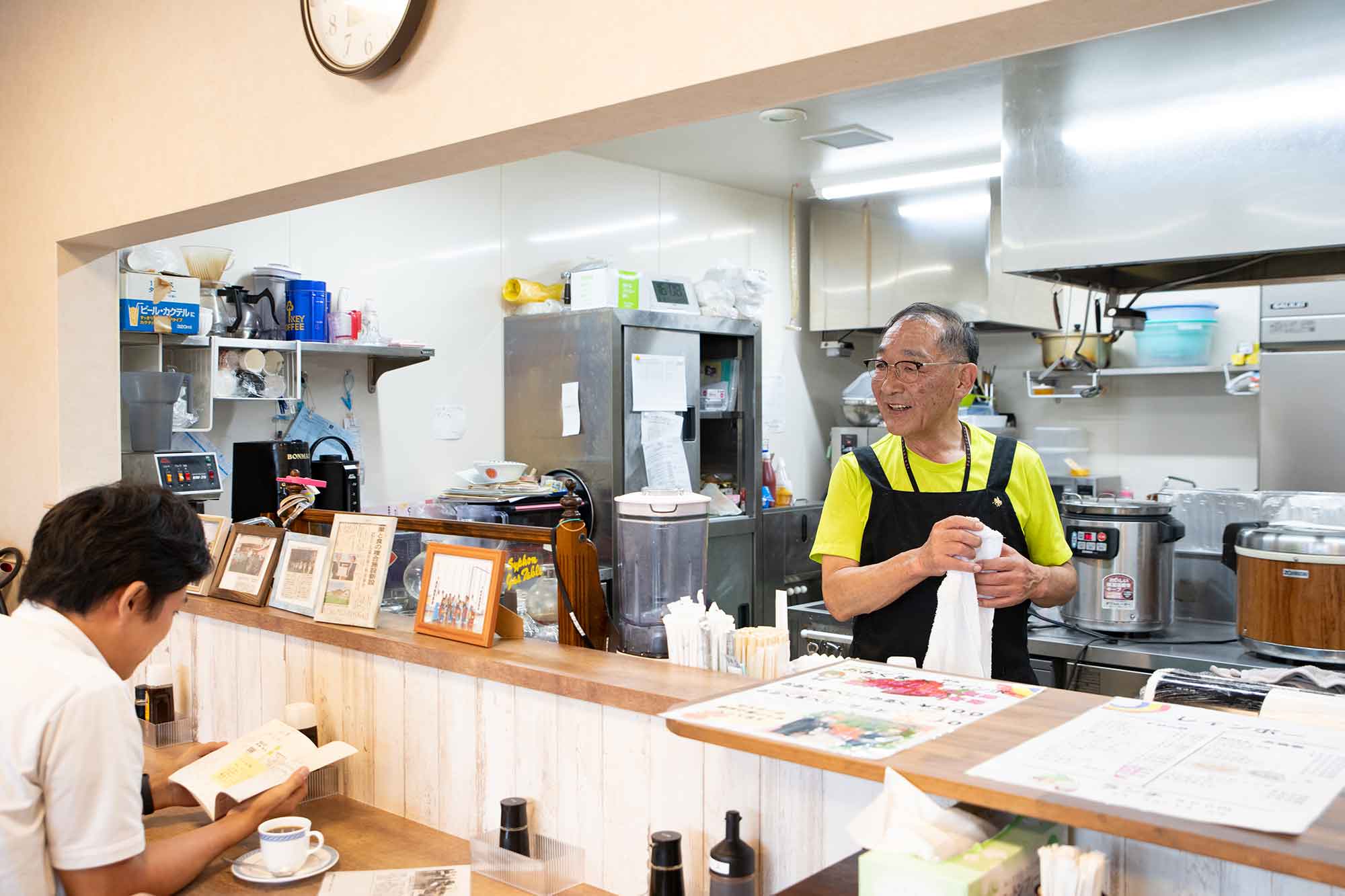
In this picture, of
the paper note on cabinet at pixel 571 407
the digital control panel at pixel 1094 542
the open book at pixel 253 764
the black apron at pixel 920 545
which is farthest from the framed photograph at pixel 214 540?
the digital control panel at pixel 1094 542

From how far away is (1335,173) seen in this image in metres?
2.84

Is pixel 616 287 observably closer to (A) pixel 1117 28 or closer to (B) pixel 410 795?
(B) pixel 410 795

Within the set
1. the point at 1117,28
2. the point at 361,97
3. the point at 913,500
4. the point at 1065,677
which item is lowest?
the point at 1065,677

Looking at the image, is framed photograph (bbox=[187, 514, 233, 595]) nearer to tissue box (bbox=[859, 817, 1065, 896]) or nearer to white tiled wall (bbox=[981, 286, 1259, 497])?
tissue box (bbox=[859, 817, 1065, 896])

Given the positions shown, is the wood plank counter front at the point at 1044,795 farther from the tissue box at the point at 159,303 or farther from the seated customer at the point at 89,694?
the tissue box at the point at 159,303

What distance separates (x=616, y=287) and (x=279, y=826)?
3.28 m

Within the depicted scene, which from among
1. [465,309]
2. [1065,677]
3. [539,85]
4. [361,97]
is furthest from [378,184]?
[465,309]

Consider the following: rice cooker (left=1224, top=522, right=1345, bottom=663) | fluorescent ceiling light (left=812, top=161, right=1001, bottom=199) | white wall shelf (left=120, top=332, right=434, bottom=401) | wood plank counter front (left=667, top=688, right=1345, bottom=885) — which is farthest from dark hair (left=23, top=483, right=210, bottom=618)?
fluorescent ceiling light (left=812, top=161, right=1001, bottom=199)

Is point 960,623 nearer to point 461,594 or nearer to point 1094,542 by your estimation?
point 461,594

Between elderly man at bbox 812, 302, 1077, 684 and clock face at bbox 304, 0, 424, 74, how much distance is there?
116cm

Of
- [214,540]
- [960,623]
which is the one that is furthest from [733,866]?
[214,540]

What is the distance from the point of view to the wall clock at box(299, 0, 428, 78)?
1990mm

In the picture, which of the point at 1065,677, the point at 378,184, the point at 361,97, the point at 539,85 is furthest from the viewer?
the point at 1065,677

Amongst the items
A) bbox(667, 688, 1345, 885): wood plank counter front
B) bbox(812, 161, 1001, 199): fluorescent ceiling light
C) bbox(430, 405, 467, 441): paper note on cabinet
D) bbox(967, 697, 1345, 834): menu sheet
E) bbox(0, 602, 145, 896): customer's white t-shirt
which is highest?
bbox(812, 161, 1001, 199): fluorescent ceiling light
